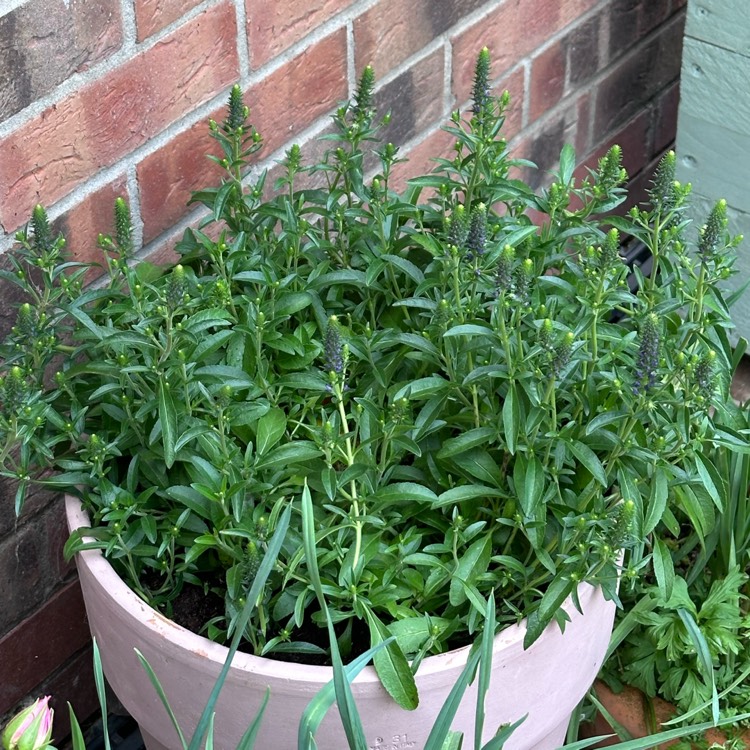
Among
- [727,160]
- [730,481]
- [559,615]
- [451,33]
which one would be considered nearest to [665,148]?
[727,160]

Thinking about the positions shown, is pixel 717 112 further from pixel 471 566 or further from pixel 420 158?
pixel 471 566

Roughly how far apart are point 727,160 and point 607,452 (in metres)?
0.98

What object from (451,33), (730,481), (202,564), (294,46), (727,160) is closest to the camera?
(202,564)

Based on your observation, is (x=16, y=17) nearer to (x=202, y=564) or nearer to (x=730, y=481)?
(x=202, y=564)

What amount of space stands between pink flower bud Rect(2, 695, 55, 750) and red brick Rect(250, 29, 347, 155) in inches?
33.5

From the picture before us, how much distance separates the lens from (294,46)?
153 cm

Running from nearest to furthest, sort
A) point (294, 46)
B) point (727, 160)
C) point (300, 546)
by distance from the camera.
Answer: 1. point (300, 546)
2. point (294, 46)
3. point (727, 160)

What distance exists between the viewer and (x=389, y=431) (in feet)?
3.73

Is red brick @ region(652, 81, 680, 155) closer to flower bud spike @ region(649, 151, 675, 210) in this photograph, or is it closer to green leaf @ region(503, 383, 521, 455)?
flower bud spike @ region(649, 151, 675, 210)

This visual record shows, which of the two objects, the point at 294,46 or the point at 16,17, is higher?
the point at 16,17

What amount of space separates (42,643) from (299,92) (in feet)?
2.57

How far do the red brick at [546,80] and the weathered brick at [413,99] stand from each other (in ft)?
0.73

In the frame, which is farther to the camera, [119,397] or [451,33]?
[451,33]

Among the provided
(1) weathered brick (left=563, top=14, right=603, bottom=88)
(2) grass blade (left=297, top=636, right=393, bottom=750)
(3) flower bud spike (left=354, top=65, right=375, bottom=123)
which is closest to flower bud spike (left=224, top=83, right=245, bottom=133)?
(3) flower bud spike (left=354, top=65, right=375, bottom=123)
